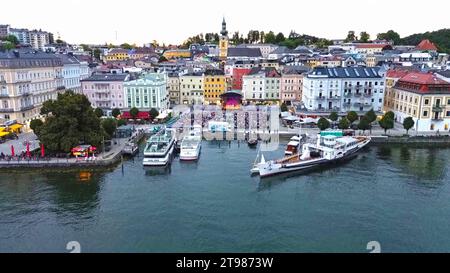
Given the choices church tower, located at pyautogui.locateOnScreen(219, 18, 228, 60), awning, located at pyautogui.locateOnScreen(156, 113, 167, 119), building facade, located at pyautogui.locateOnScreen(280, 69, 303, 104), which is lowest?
awning, located at pyautogui.locateOnScreen(156, 113, 167, 119)

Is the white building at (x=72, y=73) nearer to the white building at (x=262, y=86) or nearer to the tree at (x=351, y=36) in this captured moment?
the white building at (x=262, y=86)

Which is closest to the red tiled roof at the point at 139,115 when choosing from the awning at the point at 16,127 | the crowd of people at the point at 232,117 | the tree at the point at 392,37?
the crowd of people at the point at 232,117

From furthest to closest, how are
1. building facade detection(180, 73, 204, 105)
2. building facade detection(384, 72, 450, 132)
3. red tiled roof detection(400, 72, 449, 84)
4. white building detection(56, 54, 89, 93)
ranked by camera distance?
building facade detection(180, 73, 204, 105) < white building detection(56, 54, 89, 93) < red tiled roof detection(400, 72, 449, 84) < building facade detection(384, 72, 450, 132)

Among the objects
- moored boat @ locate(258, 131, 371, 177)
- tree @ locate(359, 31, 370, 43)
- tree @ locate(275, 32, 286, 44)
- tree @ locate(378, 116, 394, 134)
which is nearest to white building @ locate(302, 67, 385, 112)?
tree @ locate(378, 116, 394, 134)

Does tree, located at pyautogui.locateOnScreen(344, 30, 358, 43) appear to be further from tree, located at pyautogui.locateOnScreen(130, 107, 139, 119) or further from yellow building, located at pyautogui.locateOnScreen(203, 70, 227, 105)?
tree, located at pyautogui.locateOnScreen(130, 107, 139, 119)
